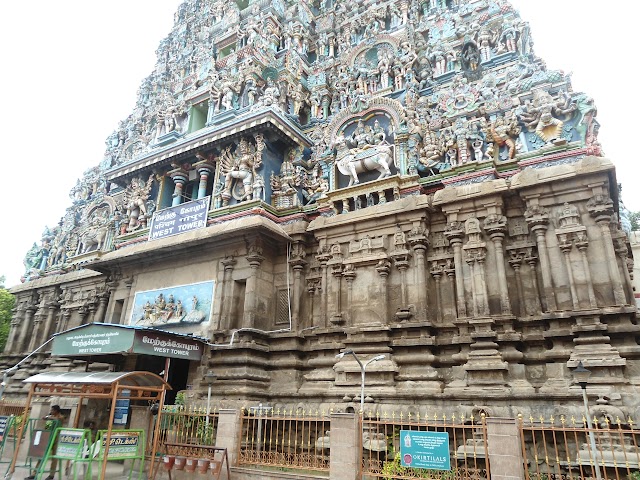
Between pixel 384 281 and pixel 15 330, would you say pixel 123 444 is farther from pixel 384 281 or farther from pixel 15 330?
pixel 15 330

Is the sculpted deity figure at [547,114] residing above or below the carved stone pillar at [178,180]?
below

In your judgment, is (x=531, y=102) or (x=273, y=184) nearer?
(x=531, y=102)

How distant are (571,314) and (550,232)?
2522 mm

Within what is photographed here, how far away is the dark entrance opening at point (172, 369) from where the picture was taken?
61.3ft

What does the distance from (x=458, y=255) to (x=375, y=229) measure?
119 inches

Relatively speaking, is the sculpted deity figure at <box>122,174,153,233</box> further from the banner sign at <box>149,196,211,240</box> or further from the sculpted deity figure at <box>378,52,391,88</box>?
the sculpted deity figure at <box>378,52,391,88</box>

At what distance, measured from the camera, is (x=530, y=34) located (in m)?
16.6

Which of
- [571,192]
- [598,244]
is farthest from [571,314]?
[571,192]

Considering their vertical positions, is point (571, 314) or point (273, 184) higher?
point (273, 184)

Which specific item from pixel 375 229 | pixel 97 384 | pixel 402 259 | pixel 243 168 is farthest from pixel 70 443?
pixel 243 168

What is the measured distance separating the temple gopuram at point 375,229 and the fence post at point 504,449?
12.1ft

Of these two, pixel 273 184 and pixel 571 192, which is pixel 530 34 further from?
pixel 273 184

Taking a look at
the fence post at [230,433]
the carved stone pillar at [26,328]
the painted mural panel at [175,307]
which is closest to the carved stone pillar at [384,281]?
the fence post at [230,433]

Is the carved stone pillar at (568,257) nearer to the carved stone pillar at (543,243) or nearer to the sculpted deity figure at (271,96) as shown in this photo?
the carved stone pillar at (543,243)
